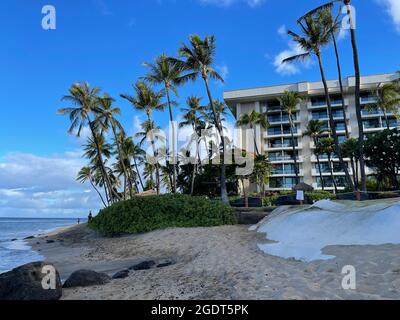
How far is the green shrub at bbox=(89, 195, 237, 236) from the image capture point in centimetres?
1828

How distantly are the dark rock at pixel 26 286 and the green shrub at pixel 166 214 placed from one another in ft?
35.7

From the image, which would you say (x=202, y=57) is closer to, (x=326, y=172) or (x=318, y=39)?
(x=318, y=39)

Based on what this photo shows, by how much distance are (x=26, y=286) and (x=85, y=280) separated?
1.28 m

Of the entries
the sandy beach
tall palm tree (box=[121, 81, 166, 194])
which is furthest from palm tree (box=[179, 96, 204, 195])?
the sandy beach

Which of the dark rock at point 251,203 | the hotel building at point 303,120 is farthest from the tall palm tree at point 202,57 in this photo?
the hotel building at point 303,120

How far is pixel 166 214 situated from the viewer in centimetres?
→ 1894

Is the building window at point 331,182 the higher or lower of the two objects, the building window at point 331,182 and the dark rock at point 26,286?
the higher

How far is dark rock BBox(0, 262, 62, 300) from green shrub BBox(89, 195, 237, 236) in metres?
10.9

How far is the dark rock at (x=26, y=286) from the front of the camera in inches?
257

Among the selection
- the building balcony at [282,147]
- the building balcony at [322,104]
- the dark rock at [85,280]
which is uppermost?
the building balcony at [322,104]

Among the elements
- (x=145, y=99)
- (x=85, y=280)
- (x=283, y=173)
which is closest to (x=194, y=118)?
(x=145, y=99)

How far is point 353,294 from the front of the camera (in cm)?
511

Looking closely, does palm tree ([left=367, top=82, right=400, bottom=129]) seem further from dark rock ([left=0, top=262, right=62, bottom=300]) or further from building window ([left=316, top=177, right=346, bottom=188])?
dark rock ([left=0, top=262, right=62, bottom=300])

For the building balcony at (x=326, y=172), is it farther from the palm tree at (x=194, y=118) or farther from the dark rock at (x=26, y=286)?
the dark rock at (x=26, y=286)
